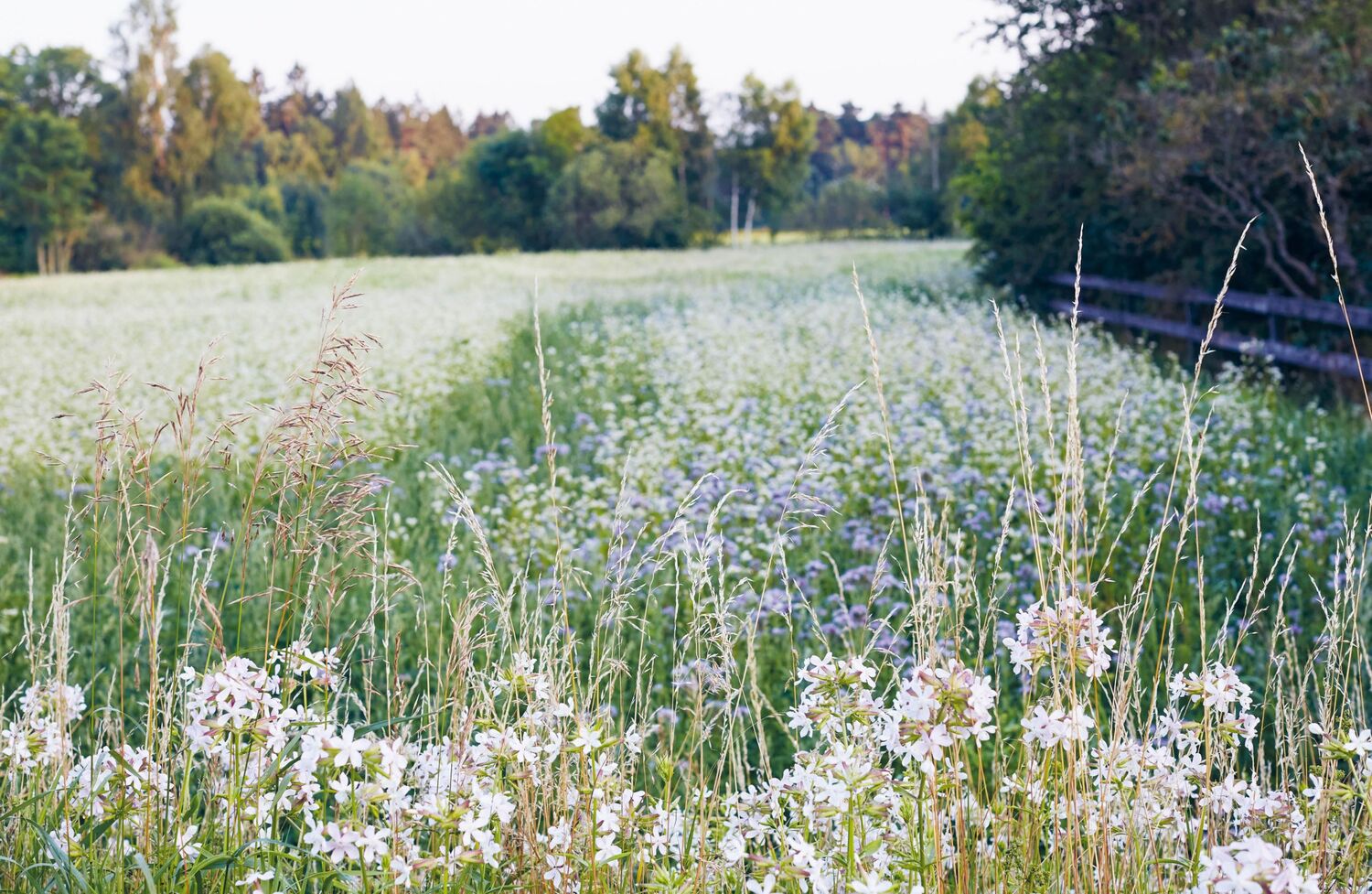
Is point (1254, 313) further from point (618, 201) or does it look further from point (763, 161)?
point (763, 161)

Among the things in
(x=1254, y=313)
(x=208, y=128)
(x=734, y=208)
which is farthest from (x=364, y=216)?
(x=1254, y=313)

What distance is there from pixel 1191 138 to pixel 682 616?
8072mm

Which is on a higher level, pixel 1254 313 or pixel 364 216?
pixel 364 216

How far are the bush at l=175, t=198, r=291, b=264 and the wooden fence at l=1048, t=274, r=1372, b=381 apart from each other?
40.2 meters

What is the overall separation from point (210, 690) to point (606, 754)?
31.4 inches

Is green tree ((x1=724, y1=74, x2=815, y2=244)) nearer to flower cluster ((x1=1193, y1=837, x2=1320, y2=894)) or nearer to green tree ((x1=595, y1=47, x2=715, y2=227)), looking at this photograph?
green tree ((x1=595, y1=47, x2=715, y2=227))

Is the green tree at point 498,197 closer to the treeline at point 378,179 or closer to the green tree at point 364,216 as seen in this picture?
the treeline at point 378,179

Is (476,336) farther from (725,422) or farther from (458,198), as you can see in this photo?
(458,198)

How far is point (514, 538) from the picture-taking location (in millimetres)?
5941

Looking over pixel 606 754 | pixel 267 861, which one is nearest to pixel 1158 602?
pixel 606 754

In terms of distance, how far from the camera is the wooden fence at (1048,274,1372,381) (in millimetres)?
9094

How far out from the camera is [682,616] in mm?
4926

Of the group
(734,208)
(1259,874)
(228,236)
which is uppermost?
(734,208)

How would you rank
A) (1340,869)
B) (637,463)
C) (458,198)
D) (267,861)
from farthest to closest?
(458,198) → (637,463) → (1340,869) → (267,861)
